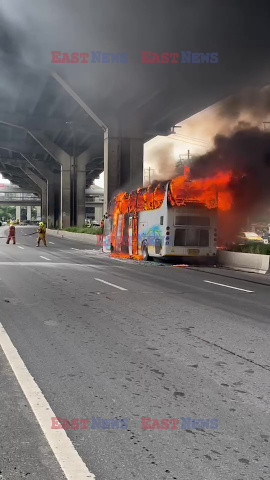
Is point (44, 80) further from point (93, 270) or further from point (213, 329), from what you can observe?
point (213, 329)

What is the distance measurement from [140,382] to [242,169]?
17.5m

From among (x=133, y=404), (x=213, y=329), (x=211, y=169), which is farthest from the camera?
(x=211, y=169)

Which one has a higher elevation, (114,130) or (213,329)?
(114,130)

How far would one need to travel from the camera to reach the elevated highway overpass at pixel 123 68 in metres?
17.4

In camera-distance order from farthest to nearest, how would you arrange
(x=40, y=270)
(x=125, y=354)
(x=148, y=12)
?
1. (x=148, y=12)
2. (x=40, y=270)
3. (x=125, y=354)

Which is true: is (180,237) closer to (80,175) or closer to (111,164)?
(111,164)

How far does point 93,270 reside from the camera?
1603 cm

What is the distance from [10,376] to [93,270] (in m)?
11.2

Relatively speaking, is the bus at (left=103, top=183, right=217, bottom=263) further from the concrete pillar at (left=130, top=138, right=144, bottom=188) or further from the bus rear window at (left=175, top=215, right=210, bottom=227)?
the concrete pillar at (left=130, top=138, right=144, bottom=188)

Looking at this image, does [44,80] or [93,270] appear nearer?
[93,270]

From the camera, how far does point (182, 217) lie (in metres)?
18.5

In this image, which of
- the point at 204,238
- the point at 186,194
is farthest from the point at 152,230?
the point at 186,194

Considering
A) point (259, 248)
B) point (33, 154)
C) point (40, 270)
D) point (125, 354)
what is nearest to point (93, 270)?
point (40, 270)

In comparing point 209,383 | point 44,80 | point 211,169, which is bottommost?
point 209,383
